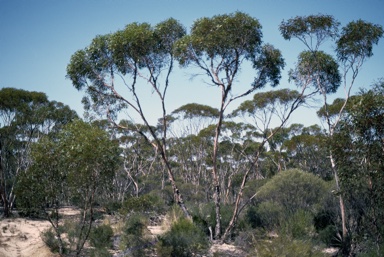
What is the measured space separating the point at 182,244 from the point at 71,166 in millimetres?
4514

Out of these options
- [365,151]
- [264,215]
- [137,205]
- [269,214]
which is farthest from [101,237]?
[365,151]

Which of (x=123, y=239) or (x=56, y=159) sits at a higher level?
(x=56, y=159)

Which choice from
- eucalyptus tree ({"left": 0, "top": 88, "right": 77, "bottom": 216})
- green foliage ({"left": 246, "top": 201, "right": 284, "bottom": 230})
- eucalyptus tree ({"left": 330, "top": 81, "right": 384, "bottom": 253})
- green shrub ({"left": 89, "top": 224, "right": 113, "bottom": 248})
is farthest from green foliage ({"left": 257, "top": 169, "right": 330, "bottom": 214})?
eucalyptus tree ({"left": 0, "top": 88, "right": 77, "bottom": 216})

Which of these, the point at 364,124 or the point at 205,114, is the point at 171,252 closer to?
the point at 364,124

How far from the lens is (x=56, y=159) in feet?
33.8

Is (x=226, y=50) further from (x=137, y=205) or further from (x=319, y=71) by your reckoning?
(x=137, y=205)

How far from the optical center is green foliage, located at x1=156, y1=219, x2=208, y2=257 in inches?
381

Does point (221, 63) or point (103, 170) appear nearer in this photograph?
point (103, 170)

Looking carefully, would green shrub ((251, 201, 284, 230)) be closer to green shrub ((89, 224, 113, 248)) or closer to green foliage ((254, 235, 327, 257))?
green foliage ((254, 235, 327, 257))

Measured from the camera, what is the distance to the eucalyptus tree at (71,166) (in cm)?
971

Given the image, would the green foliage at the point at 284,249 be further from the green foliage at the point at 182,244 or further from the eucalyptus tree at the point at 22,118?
the eucalyptus tree at the point at 22,118

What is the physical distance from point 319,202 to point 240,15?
11836 millimetres

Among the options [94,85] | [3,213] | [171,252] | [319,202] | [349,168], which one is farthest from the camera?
[3,213]

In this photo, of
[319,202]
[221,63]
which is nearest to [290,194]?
[319,202]
